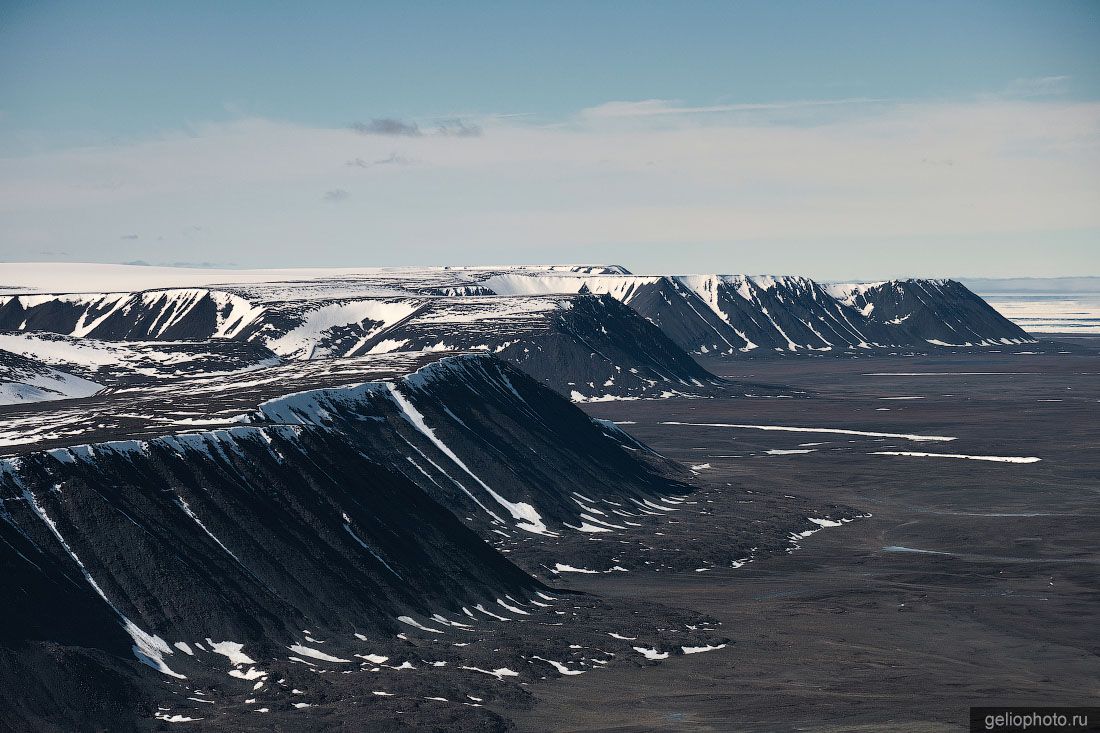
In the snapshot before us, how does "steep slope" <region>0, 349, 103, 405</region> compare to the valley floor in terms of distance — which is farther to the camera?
"steep slope" <region>0, 349, 103, 405</region>

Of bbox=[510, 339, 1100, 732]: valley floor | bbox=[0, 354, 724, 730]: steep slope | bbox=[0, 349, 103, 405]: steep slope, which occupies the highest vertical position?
bbox=[0, 349, 103, 405]: steep slope

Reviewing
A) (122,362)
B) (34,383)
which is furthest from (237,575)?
(122,362)

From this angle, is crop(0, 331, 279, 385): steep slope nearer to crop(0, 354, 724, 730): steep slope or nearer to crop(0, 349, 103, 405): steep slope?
crop(0, 349, 103, 405): steep slope

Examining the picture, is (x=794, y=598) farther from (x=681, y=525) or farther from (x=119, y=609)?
(x=119, y=609)

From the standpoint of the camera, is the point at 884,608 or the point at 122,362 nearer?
the point at 884,608

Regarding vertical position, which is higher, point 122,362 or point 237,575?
point 122,362

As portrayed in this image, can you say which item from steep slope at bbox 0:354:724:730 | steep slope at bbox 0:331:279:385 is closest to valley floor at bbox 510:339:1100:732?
steep slope at bbox 0:354:724:730

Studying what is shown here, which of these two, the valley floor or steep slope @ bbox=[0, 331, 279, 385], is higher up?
steep slope @ bbox=[0, 331, 279, 385]

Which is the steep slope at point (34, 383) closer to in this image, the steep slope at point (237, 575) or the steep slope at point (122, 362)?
the steep slope at point (122, 362)

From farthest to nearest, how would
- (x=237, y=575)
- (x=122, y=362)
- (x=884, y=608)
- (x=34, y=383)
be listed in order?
(x=122, y=362) < (x=34, y=383) < (x=884, y=608) < (x=237, y=575)

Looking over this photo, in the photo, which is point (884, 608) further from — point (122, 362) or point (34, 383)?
point (122, 362)
